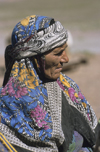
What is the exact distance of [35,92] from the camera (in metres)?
3.30

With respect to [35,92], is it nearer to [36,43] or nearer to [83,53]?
[36,43]

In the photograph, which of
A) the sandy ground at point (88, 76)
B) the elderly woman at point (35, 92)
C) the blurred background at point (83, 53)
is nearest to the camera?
the elderly woman at point (35, 92)

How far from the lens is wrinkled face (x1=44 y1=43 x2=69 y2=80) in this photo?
3332mm

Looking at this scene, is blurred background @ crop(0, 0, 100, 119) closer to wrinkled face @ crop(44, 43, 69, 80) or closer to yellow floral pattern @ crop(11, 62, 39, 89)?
wrinkled face @ crop(44, 43, 69, 80)

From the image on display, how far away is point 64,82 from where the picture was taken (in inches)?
149

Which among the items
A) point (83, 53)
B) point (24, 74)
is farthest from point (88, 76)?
point (24, 74)

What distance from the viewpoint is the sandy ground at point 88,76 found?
841 centimetres

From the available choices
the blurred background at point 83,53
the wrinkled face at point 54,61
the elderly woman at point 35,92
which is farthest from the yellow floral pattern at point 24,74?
the blurred background at point 83,53

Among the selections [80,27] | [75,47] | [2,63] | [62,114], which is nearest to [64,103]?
[62,114]

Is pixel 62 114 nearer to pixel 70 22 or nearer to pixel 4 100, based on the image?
pixel 4 100

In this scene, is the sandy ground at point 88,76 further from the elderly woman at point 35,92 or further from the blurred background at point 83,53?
the elderly woman at point 35,92

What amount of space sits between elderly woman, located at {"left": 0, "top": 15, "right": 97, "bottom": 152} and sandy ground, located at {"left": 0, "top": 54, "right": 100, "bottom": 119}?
3.84 metres

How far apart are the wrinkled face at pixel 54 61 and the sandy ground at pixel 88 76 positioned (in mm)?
3879

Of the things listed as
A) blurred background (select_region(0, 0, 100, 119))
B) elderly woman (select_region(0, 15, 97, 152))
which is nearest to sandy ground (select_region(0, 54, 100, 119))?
blurred background (select_region(0, 0, 100, 119))
